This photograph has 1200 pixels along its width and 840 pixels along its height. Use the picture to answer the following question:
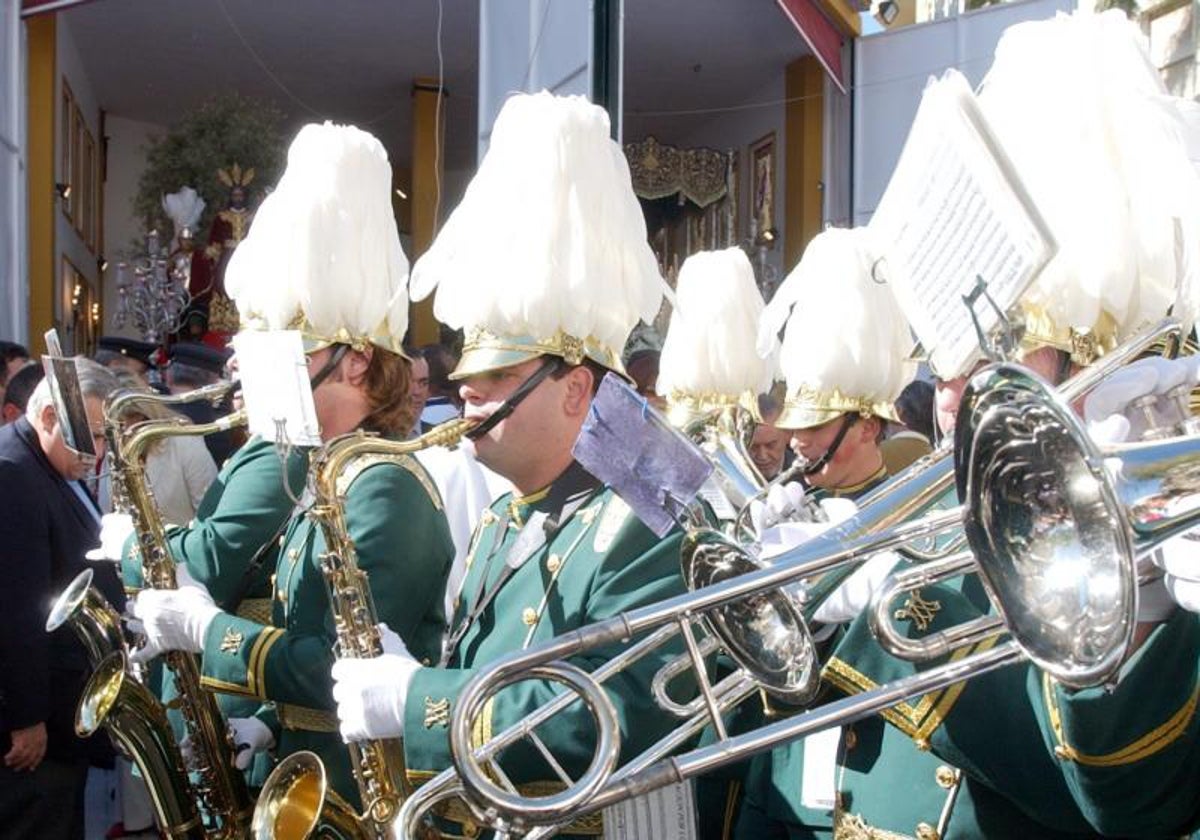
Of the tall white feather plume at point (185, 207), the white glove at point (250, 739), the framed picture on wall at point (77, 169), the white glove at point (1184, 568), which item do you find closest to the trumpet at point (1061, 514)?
the white glove at point (1184, 568)

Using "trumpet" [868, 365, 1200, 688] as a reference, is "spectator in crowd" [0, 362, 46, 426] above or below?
above

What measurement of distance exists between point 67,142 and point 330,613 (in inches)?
478

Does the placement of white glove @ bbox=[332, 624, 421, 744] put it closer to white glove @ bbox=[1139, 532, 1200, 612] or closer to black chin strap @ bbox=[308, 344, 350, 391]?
black chin strap @ bbox=[308, 344, 350, 391]

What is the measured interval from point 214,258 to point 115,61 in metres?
5.30

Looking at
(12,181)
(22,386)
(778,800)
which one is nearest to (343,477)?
(778,800)

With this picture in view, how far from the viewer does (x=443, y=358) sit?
7770 mm

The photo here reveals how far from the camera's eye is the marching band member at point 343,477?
3422mm

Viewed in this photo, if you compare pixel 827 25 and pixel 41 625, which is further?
pixel 827 25

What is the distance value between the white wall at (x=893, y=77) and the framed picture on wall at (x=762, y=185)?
A: 53.8 inches

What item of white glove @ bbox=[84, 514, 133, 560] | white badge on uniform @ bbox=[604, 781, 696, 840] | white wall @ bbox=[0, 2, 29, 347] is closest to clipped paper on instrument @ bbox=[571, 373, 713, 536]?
white badge on uniform @ bbox=[604, 781, 696, 840]

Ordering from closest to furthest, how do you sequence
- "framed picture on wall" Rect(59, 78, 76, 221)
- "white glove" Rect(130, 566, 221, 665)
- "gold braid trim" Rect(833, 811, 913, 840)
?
"gold braid trim" Rect(833, 811, 913, 840)
"white glove" Rect(130, 566, 221, 665)
"framed picture on wall" Rect(59, 78, 76, 221)

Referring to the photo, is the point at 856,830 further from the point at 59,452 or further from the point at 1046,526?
the point at 59,452

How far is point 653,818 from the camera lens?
2467 millimetres

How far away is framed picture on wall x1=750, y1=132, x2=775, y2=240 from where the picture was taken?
14.9m
